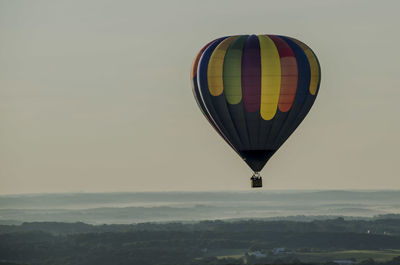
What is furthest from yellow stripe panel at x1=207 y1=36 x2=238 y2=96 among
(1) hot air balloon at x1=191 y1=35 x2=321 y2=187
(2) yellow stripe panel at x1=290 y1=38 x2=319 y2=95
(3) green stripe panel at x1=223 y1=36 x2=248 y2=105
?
(2) yellow stripe panel at x1=290 y1=38 x2=319 y2=95

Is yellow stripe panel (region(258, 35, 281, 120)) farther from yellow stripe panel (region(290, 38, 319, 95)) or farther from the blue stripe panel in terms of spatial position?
yellow stripe panel (region(290, 38, 319, 95))

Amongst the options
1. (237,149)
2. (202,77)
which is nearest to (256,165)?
(237,149)

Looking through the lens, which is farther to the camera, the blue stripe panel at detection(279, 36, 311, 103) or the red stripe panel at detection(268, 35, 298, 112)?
the blue stripe panel at detection(279, 36, 311, 103)

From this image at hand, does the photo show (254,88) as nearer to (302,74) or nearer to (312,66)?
(302,74)

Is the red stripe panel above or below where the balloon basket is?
above

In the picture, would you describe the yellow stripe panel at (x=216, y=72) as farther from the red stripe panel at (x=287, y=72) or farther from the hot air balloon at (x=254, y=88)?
the red stripe panel at (x=287, y=72)

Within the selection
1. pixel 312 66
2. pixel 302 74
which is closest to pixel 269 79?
pixel 302 74
